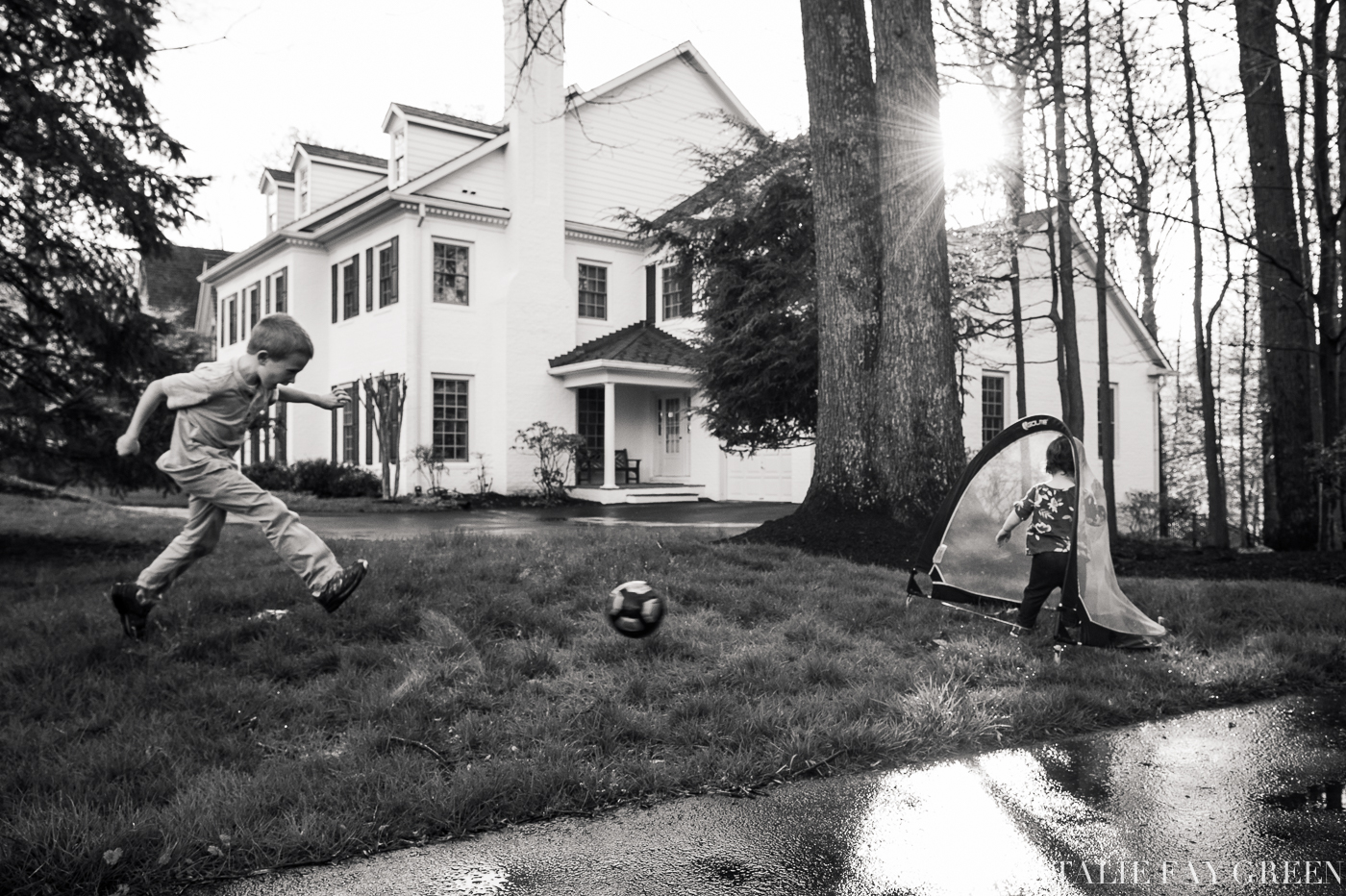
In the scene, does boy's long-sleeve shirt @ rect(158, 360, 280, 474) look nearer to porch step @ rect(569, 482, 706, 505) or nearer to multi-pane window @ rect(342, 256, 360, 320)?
porch step @ rect(569, 482, 706, 505)

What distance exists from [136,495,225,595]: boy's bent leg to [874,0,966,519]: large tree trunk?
583cm

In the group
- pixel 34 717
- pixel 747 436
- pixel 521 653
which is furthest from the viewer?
pixel 747 436

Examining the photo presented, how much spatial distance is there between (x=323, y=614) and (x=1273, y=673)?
550cm

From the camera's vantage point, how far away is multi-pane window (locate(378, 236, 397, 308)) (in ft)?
72.9

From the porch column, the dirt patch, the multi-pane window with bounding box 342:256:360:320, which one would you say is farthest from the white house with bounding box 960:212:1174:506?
the multi-pane window with bounding box 342:256:360:320

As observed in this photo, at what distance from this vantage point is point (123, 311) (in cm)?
1019

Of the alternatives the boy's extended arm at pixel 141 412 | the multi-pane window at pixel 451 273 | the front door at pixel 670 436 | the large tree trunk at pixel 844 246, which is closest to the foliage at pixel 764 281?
the large tree trunk at pixel 844 246

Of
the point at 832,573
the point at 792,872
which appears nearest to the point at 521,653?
the point at 792,872

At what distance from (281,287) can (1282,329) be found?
23065 millimetres

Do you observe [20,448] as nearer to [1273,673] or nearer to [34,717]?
[34,717]

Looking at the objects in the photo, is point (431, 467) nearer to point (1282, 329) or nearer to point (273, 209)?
point (273, 209)

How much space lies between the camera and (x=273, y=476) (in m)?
25.4

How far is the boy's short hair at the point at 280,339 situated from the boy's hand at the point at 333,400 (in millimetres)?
265

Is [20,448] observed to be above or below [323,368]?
below
